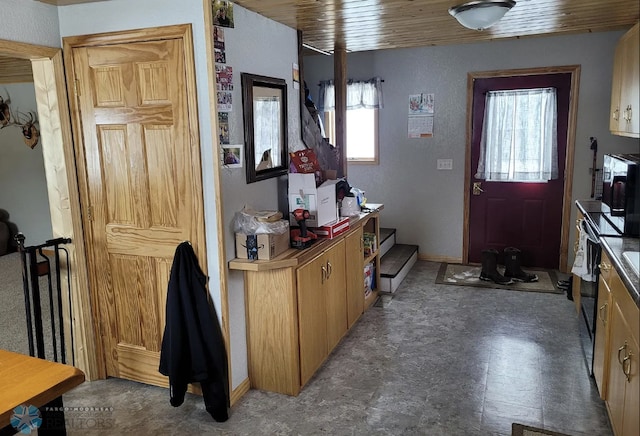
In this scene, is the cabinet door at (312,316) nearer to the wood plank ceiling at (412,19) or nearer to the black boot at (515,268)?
the wood plank ceiling at (412,19)

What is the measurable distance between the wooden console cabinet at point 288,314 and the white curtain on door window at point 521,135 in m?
2.51

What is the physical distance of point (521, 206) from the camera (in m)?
4.98

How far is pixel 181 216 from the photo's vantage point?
2660 millimetres

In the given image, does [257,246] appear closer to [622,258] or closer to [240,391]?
[240,391]

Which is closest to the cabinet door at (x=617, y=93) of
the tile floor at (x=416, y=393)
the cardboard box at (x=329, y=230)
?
the tile floor at (x=416, y=393)

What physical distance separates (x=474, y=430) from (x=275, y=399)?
105 cm

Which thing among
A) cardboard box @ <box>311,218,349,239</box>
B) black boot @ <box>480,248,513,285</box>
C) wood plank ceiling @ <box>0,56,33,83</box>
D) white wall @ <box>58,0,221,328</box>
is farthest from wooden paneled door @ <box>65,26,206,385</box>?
black boot @ <box>480,248,513,285</box>

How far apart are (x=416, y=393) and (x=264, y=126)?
5.73 ft

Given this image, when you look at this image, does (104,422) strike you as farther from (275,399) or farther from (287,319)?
(287,319)

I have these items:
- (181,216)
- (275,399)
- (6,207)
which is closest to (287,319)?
(275,399)

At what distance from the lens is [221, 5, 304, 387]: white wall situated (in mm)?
2629

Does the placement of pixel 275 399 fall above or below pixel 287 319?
below

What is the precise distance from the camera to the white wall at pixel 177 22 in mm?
2441

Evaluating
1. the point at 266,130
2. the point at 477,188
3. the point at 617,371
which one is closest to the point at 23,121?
the point at 266,130
